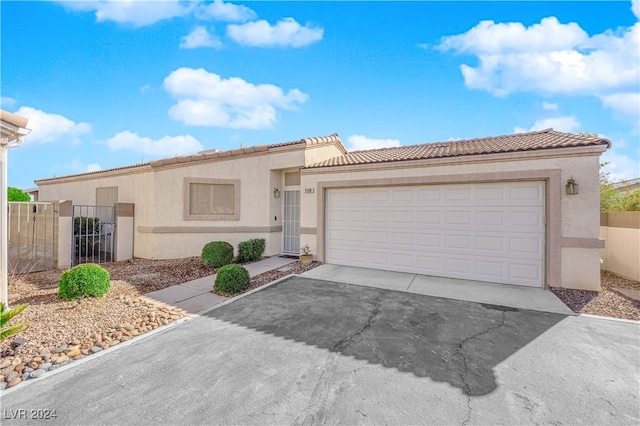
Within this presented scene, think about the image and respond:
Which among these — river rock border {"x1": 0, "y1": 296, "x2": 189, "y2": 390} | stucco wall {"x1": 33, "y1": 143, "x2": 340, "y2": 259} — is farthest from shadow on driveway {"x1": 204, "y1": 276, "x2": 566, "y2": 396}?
stucco wall {"x1": 33, "y1": 143, "x2": 340, "y2": 259}

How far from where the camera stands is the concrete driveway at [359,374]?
275 centimetres

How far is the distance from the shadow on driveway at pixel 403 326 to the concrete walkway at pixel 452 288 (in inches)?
15.0

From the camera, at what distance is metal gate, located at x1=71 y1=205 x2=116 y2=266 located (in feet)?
32.1

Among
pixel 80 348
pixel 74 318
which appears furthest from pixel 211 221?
pixel 80 348

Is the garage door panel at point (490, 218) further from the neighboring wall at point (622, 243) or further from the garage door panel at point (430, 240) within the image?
the neighboring wall at point (622, 243)

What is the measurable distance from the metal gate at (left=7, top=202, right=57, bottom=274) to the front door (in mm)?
7793

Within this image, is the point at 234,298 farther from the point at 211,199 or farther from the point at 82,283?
the point at 211,199

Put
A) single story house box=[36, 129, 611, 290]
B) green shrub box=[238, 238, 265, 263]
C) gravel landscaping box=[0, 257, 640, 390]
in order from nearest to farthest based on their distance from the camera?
gravel landscaping box=[0, 257, 640, 390]
single story house box=[36, 129, 611, 290]
green shrub box=[238, 238, 265, 263]

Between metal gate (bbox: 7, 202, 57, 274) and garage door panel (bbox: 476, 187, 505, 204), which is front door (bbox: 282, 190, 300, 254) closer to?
garage door panel (bbox: 476, 187, 505, 204)

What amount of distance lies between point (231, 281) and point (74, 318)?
112 inches

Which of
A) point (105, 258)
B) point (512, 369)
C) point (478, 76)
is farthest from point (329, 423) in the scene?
point (478, 76)

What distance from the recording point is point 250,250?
33.4ft

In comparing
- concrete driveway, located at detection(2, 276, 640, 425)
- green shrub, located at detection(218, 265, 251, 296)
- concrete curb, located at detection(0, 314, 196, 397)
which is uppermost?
green shrub, located at detection(218, 265, 251, 296)

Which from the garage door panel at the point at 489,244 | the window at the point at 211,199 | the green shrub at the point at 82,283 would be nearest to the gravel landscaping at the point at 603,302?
the garage door panel at the point at 489,244
